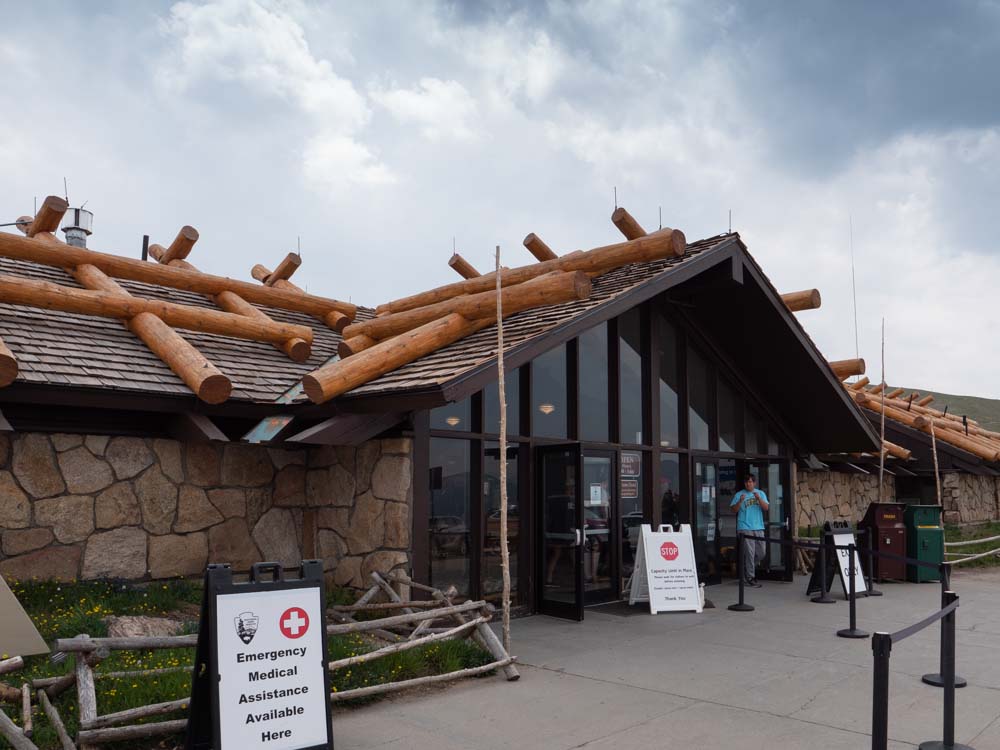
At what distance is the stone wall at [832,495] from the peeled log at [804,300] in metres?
5.53

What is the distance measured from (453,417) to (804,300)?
5.78 m

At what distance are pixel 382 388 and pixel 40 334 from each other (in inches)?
144

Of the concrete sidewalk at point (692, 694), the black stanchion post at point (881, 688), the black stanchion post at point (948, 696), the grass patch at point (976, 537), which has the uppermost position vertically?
the black stanchion post at point (881, 688)

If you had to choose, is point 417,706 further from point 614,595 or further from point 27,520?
point 614,595

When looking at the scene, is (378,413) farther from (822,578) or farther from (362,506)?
(822,578)

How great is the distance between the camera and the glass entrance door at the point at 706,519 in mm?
12625

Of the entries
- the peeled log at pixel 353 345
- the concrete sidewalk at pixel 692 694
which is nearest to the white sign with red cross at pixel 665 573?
the concrete sidewalk at pixel 692 694

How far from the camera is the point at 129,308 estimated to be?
9516 millimetres

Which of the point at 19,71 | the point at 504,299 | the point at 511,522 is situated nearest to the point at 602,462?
the point at 511,522

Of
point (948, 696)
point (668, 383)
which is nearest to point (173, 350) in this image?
point (668, 383)

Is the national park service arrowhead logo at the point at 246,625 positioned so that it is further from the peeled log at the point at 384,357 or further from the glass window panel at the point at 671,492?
the glass window panel at the point at 671,492

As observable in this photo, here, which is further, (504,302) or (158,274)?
(158,274)

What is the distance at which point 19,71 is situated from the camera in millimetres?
10281

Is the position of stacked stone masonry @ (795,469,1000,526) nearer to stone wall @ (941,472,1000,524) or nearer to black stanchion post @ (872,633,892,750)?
stone wall @ (941,472,1000,524)
